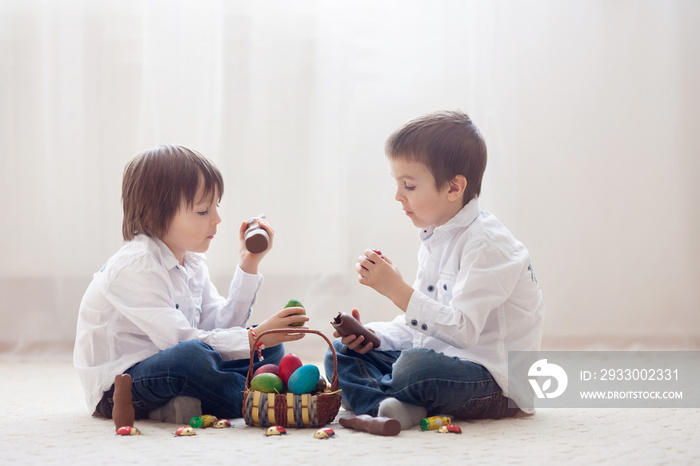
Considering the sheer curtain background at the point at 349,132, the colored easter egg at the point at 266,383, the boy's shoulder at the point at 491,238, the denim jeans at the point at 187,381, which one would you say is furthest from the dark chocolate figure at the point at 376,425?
the sheer curtain background at the point at 349,132

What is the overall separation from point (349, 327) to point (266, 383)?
0.59 feet

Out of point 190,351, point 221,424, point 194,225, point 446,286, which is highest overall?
point 194,225

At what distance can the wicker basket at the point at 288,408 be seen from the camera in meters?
1.11

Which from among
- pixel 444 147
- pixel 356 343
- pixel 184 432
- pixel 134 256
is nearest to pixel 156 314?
pixel 134 256

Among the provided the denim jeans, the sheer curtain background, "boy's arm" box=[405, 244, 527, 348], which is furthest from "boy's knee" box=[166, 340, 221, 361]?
the sheer curtain background

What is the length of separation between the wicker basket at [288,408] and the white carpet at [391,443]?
0.06 feet

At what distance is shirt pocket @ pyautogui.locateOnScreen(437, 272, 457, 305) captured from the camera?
124 cm

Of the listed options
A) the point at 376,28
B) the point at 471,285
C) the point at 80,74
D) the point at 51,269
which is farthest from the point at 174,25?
the point at 471,285

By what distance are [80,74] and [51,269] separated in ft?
1.85

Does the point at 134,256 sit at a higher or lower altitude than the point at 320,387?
higher

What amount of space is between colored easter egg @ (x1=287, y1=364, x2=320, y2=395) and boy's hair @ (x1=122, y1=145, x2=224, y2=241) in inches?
15.0

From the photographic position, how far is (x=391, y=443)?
3.29 ft

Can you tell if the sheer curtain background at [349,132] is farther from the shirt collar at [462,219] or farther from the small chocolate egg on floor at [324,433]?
the small chocolate egg on floor at [324,433]

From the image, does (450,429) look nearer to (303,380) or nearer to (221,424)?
Answer: (303,380)
